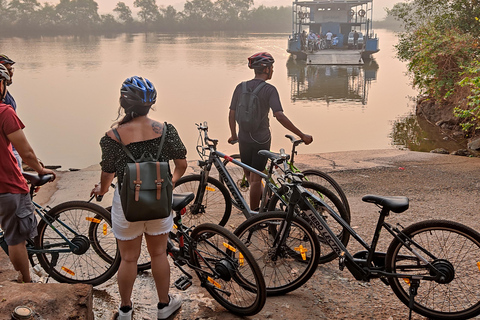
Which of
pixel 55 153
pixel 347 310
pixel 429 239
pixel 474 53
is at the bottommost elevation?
pixel 55 153

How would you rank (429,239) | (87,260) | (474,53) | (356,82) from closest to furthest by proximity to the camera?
(429,239), (87,260), (474,53), (356,82)

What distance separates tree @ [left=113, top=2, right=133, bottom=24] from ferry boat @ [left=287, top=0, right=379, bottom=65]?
58.3m

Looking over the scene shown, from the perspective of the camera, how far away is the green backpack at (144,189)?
2.54 m

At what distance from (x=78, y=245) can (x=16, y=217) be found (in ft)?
1.68

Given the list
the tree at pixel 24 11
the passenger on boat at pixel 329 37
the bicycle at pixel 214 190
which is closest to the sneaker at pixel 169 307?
the bicycle at pixel 214 190

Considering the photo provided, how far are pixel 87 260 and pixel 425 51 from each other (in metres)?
10.9

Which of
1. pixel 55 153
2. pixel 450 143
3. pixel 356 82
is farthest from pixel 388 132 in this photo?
pixel 356 82

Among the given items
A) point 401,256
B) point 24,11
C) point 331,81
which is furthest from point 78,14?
point 401,256

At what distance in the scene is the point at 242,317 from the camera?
316cm

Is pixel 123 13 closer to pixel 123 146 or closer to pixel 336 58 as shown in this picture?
pixel 336 58

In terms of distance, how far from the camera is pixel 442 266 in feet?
9.76

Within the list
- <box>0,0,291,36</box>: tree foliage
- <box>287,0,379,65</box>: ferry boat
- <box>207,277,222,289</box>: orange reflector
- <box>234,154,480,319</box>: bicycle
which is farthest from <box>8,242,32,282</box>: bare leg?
<box>0,0,291,36</box>: tree foliage

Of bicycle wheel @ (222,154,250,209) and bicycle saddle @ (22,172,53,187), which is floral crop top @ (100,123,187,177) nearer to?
bicycle saddle @ (22,172,53,187)

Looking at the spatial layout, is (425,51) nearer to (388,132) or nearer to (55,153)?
(388,132)
